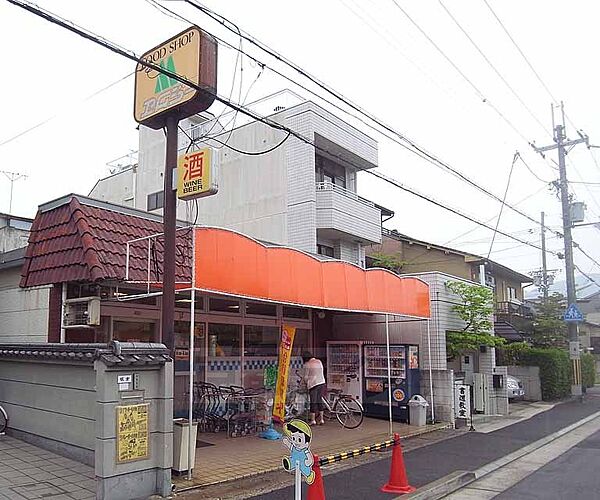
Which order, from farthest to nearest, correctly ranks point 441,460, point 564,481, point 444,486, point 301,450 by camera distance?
point 441,460 < point 564,481 < point 444,486 < point 301,450

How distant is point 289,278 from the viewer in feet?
34.1

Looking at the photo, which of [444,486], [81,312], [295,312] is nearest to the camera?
[444,486]

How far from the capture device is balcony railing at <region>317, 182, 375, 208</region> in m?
20.0

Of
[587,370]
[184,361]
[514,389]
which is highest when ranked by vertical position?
[184,361]

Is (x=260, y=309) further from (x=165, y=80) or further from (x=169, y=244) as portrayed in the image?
(x=165, y=80)

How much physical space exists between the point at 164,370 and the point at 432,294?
10164mm

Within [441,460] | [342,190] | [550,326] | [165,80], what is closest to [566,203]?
[550,326]

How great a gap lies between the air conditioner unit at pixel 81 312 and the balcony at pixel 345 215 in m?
10.6

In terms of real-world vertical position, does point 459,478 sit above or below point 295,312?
below

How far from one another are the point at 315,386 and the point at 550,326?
17.3m

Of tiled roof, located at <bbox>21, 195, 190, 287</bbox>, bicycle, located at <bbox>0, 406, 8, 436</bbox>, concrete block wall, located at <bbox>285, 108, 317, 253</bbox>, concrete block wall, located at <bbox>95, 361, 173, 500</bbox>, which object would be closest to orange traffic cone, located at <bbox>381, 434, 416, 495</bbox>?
concrete block wall, located at <bbox>95, 361, 173, 500</bbox>

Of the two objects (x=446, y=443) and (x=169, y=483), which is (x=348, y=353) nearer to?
(x=446, y=443)

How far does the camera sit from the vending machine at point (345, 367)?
51.6 ft

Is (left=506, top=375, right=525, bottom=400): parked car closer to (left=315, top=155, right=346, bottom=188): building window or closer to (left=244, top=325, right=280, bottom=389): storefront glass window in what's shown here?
(left=315, top=155, right=346, bottom=188): building window
